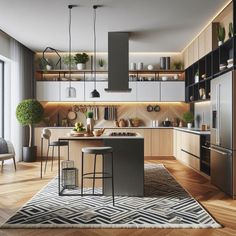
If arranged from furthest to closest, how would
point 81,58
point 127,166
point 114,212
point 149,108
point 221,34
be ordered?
point 149,108 → point 81,58 → point 221,34 → point 127,166 → point 114,212

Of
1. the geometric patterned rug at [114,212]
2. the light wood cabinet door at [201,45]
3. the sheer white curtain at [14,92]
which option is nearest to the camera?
the geometric patterned rug at [114,212]

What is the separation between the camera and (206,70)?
19.9ft

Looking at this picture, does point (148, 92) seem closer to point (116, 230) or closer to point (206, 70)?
point (206, 70)

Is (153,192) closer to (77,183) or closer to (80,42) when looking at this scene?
(77,183)

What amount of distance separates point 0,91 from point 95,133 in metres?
3.52

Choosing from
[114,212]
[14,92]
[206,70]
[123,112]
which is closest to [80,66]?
[123,112]

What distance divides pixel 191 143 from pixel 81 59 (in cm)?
379

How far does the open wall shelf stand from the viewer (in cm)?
492

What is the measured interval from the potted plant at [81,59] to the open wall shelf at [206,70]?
2751 mm

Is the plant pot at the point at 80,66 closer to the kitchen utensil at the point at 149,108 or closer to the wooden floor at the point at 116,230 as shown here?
the kitchen utensil at the point at 149,108

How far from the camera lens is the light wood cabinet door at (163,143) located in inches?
310

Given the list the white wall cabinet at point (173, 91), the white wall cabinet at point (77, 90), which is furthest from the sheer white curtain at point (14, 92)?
the white wall cabinet at point (173, 91)

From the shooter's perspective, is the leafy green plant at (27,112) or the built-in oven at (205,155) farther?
the leafy green plant at (27,112)

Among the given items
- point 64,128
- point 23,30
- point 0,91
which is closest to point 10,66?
point 0,91
